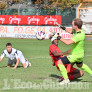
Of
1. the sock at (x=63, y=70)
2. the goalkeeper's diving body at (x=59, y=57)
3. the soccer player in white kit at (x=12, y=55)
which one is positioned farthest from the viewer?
the soccer player in white kit at (x=12, y=55)

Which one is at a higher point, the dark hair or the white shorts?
the dark hair

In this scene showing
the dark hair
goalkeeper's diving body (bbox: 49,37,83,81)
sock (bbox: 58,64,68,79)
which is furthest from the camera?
goalkeeper's diving body (bbox: 49,37,83,81)

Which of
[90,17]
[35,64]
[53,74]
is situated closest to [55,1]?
[90,17]

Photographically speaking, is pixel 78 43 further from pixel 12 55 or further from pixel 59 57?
pixel 12 55

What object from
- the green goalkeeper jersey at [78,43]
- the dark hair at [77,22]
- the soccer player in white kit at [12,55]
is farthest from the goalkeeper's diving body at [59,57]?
the soccer player in white kit at [12,55]

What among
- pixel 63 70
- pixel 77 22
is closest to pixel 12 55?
pixel 63 70

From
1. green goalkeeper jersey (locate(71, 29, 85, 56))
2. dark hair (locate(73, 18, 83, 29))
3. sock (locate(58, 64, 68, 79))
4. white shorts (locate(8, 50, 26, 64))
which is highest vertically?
dark hair (locate(73, 18, 83, 29))

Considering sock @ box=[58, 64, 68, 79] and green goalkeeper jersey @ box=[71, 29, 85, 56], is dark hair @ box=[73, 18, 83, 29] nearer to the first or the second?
green goalkeeper jersey @ box=[71, 29, 85, 56]

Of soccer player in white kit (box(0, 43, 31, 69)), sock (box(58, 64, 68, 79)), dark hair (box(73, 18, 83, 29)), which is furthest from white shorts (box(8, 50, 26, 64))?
dark hair (box(73, 18, 83, 29))

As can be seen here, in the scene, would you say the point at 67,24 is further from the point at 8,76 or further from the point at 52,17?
the point at 8,76

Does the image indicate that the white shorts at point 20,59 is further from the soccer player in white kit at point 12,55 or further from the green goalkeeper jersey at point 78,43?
the green goalkeeper jersey at point 78,43

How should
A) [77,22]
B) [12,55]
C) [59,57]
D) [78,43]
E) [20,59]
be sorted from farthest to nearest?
[20,59]
[12,55]
[59,57]
[78,43]
[77,22]

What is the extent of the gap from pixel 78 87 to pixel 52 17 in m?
24.7

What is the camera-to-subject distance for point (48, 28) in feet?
112
